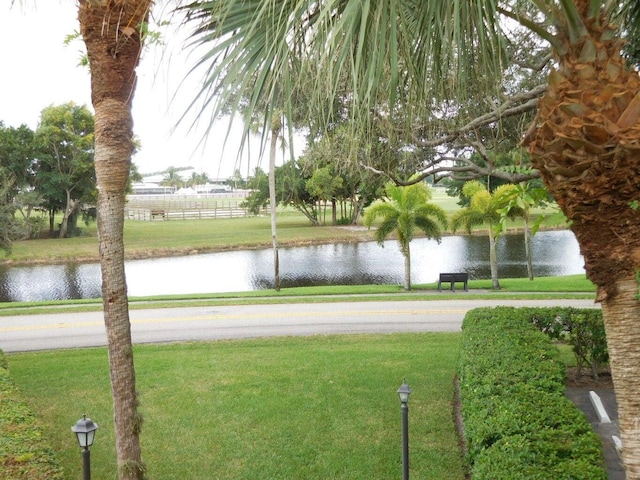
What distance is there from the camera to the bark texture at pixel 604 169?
2.44m

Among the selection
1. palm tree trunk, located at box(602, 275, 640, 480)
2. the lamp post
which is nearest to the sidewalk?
palm tree trunk, located at box(602, 275, 640, 480)

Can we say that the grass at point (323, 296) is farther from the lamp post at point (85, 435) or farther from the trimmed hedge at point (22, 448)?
the lamp post at point (85, 435)

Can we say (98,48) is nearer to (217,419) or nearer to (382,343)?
(217,419)

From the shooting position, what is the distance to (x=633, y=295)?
8.54 ft

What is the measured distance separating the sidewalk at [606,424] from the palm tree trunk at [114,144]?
12.5 feet

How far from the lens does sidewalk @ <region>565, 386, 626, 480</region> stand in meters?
4.59

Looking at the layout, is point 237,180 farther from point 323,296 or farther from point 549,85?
point 323,296

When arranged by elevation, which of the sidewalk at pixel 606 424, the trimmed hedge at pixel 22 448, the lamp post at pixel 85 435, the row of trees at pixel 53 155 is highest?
the row of trees at pixel 53 155

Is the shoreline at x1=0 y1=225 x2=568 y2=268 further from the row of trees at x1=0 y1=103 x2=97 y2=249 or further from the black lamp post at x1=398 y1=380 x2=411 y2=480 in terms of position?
the black lamp post at x1=398 y1=380 x2=411 y2=480

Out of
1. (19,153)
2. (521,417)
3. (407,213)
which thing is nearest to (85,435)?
(521,417)

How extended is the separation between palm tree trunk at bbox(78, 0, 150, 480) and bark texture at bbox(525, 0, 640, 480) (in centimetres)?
286

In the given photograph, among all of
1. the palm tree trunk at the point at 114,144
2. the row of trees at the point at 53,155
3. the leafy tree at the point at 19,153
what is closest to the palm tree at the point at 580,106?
the palm tree trunk at the point at 114,144

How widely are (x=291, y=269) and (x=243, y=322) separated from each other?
46.5ft

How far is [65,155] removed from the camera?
120ft
